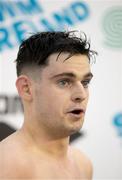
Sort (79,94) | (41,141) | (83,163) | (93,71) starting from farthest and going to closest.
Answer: (93,71) < (83,163) < (41,141) < (79,94)

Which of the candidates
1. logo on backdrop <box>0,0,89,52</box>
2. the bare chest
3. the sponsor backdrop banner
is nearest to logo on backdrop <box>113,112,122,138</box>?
the sponsor backdrop banner

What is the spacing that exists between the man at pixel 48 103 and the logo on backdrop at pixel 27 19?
1.65 metres

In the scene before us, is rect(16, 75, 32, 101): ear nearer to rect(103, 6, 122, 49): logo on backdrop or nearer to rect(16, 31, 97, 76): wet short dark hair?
rect(16, 31, 97, 76): wet short dark hair

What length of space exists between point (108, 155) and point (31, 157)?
1.81 meters

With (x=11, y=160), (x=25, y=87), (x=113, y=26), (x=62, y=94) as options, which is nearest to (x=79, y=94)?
(x=62, y=94)

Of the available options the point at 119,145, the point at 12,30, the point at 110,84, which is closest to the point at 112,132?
the point at 119,145

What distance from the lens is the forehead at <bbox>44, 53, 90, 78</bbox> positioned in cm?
134

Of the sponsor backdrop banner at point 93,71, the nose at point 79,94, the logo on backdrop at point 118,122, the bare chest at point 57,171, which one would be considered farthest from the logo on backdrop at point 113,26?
the nose at point 79,94

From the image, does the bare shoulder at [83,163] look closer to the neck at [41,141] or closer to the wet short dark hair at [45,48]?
the neck at [41,141]

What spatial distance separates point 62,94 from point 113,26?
196cm

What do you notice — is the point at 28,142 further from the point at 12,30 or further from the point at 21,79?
the point at 12,30

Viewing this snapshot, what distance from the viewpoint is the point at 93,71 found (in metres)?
3.10

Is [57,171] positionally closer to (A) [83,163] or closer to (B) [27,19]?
(A) [83,163]

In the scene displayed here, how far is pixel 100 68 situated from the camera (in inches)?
123
